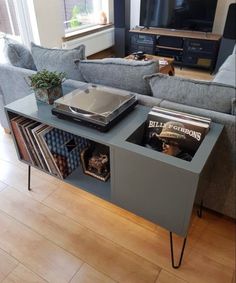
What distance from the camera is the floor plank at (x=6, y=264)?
114cm

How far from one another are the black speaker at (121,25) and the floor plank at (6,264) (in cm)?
380

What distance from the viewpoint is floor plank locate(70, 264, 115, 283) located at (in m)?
1.11

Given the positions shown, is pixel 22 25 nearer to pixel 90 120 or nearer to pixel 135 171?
pixel 90 120

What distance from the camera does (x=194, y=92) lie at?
1113mm

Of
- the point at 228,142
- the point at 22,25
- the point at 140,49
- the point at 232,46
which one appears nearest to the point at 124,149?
the point at 228,142

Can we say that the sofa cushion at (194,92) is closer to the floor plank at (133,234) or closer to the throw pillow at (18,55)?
the floor plank at (133,234)

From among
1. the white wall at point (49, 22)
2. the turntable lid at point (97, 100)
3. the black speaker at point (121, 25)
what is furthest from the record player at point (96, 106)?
the black speaker at point (121, 25)

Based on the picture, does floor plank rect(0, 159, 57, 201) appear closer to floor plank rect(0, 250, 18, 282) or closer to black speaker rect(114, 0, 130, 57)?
floor plank rect(0, 250, 18, 282)

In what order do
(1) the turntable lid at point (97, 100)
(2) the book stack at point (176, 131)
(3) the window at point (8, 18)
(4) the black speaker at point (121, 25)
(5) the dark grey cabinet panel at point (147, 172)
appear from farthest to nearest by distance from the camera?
(4) the black speaker at point (121, 25), (3) the window at point (8, 18), (1) the turntable lid at point (97, 100), (2) the book stack at point (176, 131), (5) the dark grey cabinet panel at point (147, 172)

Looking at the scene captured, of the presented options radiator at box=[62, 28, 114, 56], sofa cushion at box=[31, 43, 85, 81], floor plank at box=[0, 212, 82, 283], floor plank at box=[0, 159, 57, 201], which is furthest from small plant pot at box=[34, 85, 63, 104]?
radiator at box=[62, 28, 114, 56]

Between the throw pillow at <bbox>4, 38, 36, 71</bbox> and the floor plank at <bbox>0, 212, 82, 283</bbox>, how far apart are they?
1.05m

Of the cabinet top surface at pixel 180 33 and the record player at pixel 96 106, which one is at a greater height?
the record player at pixel 96 106

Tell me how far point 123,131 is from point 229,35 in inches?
122

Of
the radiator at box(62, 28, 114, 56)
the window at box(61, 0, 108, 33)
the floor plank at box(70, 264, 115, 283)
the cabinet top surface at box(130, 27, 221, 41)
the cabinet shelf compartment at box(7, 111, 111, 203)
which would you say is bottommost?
the floor plank at box(70, 264, 115, 283)
